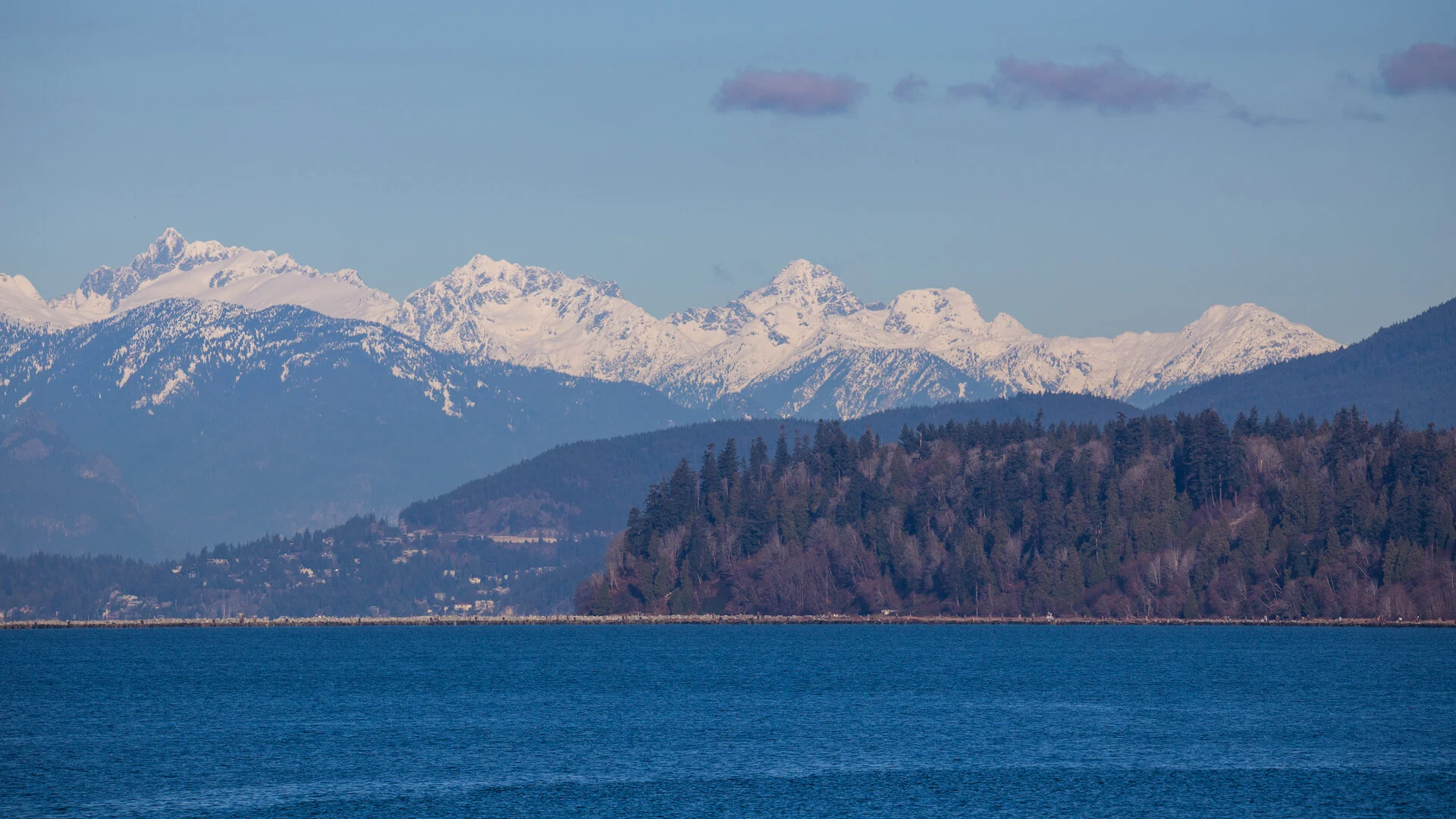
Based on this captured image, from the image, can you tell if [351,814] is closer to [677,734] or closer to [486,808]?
[486,808]

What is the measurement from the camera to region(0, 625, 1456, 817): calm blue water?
4077 inches

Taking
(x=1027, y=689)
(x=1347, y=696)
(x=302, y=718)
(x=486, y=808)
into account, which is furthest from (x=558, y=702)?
(x=1347, y=696)

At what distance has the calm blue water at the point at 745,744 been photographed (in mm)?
103562

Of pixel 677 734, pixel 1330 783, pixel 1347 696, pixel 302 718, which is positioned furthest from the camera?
pixel 1347 696

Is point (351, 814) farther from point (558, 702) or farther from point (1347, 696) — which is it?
point (1347, 696)

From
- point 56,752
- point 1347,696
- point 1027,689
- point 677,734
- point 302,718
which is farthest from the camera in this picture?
point 1027,689

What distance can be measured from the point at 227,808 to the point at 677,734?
4097 centimetres

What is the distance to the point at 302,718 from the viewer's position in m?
144

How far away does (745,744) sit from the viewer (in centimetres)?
12750

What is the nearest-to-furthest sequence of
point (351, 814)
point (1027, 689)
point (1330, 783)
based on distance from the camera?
point (351, 814) → point (1330, 783) → point (1027, 689)

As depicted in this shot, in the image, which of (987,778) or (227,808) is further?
(987,778)

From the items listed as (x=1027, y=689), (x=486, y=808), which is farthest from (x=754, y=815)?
(x=1027, y=689)

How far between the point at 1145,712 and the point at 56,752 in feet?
275

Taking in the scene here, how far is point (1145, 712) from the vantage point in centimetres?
14712
